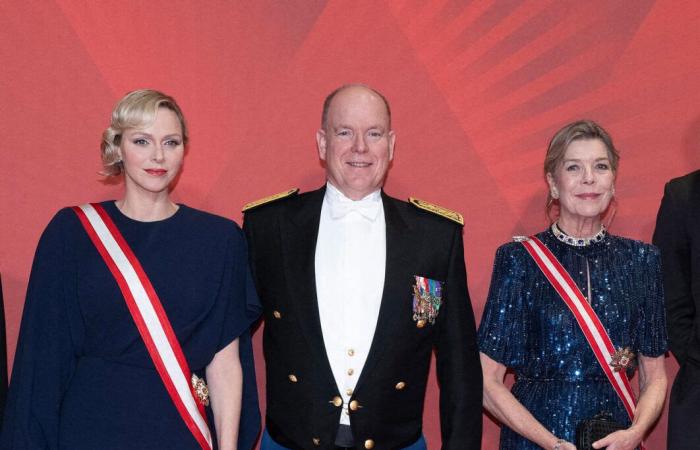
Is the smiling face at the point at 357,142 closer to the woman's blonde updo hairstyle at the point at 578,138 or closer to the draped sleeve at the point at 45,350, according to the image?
the woman's blonde updo hairstyle at the point at 578,138

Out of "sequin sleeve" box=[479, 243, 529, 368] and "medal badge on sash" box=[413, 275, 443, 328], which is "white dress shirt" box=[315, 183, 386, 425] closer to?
"medal badge on sash" box=[413, 275, 443, 328]

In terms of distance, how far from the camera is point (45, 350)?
214 cm

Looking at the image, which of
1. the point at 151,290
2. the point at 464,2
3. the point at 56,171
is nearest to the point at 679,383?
the point at 464,2

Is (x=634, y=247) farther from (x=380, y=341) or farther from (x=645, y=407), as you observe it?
(x=380, y=341)

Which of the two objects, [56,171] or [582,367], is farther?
[56,171]

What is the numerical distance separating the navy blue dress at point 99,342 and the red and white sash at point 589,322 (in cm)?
97

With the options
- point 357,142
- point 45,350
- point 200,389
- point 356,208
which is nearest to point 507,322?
point 356,208

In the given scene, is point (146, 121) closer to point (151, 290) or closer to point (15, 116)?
point (151, 290)

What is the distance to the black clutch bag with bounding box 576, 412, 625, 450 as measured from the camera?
7.62ft

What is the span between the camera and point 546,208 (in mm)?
2910

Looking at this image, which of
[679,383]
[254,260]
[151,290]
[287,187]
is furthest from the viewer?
[287,187]

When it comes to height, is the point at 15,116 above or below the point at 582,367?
above

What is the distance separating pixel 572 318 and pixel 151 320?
3.90ft

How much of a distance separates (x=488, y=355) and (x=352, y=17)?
1.22 metres
